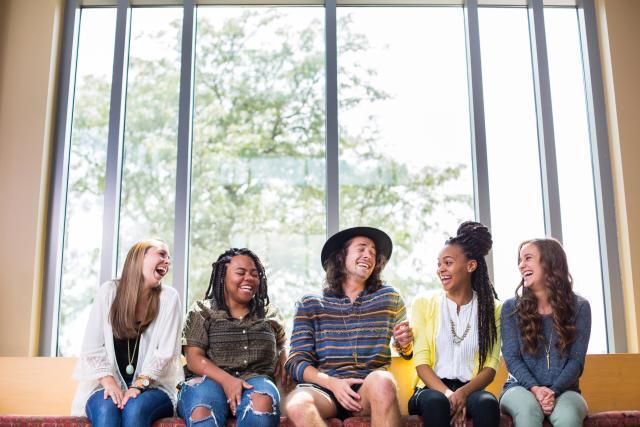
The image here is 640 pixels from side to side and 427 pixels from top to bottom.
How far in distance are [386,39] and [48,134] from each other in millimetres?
2079

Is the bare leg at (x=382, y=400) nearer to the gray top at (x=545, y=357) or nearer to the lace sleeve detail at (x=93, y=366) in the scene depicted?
the gray top at (x=545, y=357)

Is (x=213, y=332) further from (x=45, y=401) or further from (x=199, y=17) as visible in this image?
(x=199, y=17)

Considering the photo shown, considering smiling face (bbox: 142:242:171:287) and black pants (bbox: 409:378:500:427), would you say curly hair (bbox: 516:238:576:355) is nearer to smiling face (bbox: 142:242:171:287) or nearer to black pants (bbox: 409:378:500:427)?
black pants (bbox: 409:378:500:427)

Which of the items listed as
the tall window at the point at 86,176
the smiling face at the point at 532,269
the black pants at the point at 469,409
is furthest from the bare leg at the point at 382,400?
the tall window at the point at 86,176

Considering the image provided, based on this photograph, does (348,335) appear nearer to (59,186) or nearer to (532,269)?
(532,269)

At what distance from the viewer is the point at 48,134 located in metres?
4.34

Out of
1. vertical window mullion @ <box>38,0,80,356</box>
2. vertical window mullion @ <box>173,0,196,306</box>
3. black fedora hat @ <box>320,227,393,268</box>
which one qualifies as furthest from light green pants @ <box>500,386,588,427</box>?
vertical window mullion @ <box>38,0,80,356</box>

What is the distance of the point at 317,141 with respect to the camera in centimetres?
447

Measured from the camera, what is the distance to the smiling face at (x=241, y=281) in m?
3.49

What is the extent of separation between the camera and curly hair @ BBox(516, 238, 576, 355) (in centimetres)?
327

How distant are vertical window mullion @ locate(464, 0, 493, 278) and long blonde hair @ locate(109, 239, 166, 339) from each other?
189 centimetres

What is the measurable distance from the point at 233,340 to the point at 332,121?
5.18ft

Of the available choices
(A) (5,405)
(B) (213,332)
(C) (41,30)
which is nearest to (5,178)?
(C) (41,30)

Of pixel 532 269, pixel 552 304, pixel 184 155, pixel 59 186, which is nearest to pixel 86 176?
pixel 59 186
